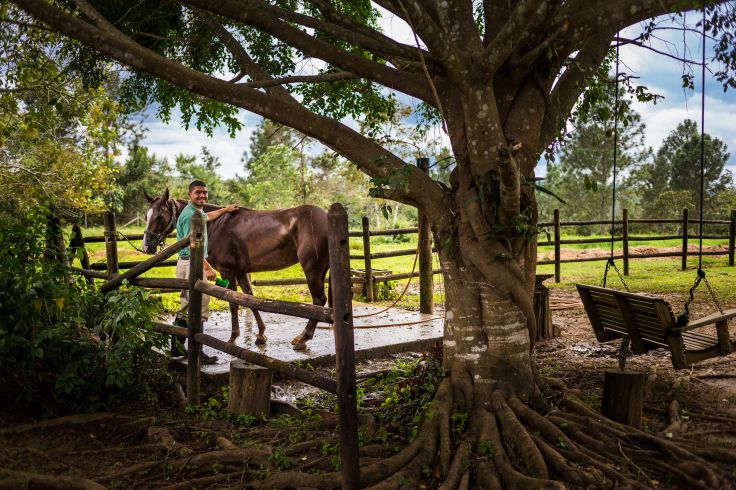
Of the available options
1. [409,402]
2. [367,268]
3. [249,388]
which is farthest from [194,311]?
[367,268]

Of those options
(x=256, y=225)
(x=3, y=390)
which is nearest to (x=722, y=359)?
(x=256, y=225)

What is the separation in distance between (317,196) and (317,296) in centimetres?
2387

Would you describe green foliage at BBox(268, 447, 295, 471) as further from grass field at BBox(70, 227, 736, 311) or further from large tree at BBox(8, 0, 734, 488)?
grass field at BBox(70, 227, 736, 311)

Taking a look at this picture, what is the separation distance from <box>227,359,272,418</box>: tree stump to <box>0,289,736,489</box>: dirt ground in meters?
Result: 0.17

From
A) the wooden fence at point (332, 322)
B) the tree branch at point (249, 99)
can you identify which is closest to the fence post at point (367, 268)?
the wooden fence at point (332, 322)

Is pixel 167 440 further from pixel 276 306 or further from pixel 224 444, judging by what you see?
pixel 276 306

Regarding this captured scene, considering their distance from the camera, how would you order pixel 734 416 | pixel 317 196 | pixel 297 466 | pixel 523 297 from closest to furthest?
pixel 297 466, pixel 523 297, pixel 734 416, pixel 317 196

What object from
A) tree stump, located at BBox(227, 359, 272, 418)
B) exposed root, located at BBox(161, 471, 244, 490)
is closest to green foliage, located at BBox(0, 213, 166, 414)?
tree stump, located at BBox(227, 359, 272, 418)

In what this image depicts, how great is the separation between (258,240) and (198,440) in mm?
3077

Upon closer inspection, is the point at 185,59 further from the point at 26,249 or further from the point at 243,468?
the point at 243,468

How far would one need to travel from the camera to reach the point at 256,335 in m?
7.09

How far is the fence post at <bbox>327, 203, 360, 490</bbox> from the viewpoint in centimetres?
314

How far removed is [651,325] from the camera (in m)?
4.73

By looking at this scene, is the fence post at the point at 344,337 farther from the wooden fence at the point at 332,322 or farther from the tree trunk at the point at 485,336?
the tree trunk at the point at 485,336
